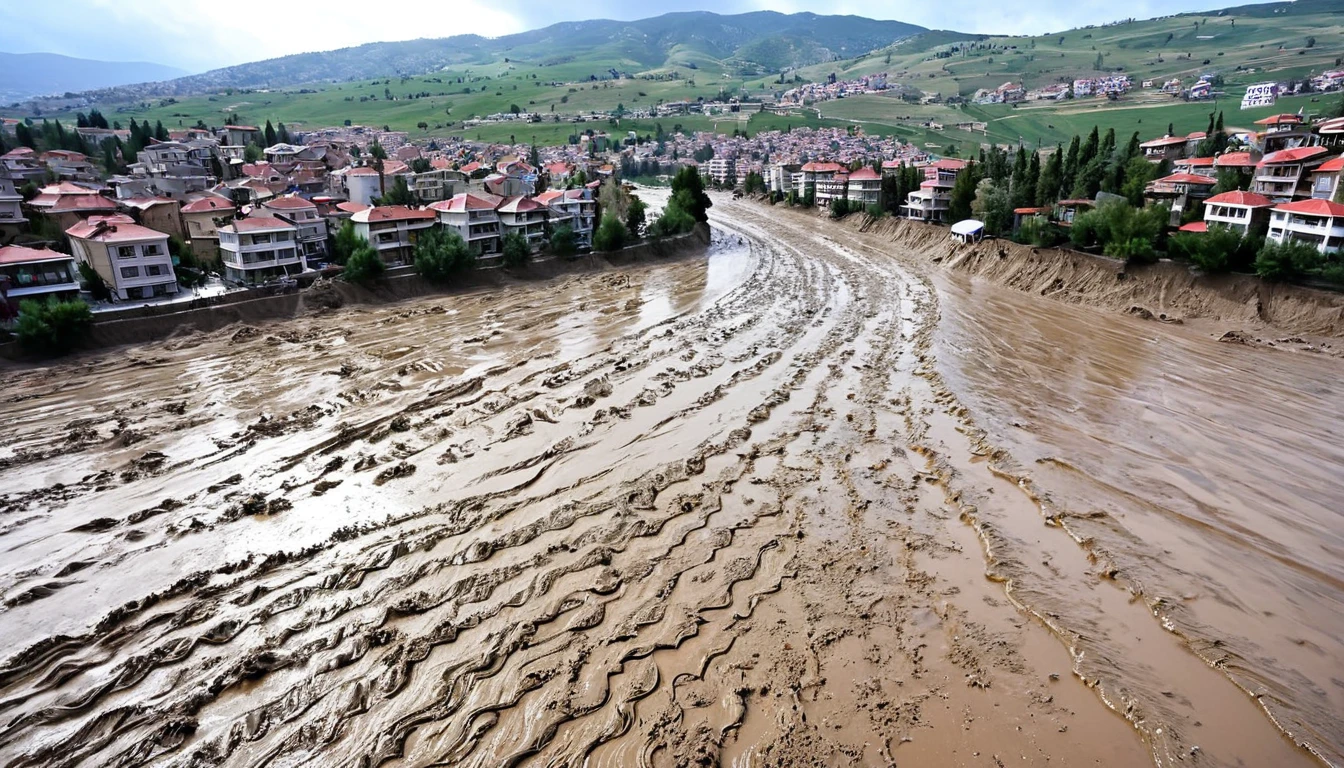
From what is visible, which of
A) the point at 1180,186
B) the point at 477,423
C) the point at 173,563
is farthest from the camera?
the point at 1180,186

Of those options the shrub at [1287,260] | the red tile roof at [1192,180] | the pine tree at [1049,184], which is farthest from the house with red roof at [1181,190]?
the shrub at [1287,260]

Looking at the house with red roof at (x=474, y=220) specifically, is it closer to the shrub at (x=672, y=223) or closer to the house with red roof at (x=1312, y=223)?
the shrub at (x=672, y=223)

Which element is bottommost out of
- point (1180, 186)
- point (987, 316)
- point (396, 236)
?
point (987, 316)

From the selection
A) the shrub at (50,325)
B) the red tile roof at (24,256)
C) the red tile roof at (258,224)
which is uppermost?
the red tile roof at (258,224)

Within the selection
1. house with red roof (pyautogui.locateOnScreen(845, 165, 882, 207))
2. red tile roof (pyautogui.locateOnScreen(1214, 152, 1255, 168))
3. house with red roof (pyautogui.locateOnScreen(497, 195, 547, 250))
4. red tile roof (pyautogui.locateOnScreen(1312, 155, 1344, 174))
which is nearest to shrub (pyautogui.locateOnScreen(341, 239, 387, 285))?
house with red roof (pyautogui.locateOnScreen(497, 195, 547, 250))

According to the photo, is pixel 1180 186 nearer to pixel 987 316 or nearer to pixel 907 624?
pixel 987 316

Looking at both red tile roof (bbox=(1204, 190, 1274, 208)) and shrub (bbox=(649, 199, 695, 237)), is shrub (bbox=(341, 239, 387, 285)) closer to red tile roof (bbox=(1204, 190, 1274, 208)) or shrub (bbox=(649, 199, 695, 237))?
shrub (bbox=(649, 199, 695, 237))

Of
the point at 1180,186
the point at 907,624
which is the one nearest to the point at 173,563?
the point at 907,624
